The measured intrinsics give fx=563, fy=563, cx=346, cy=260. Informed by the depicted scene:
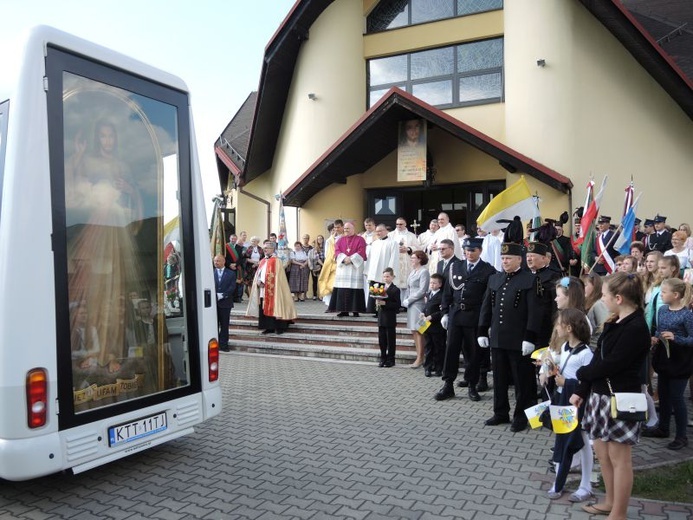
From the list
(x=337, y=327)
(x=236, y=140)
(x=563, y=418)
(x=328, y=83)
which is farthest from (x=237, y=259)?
(x=563, y=418)

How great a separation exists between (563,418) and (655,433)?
2.29 meters

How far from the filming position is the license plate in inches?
174

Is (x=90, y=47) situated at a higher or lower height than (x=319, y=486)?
higher

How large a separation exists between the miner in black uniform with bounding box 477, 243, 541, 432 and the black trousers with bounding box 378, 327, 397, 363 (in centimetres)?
329

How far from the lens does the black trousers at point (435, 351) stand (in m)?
8.96

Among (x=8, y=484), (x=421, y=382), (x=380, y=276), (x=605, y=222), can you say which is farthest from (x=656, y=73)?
(x=8, y=484)

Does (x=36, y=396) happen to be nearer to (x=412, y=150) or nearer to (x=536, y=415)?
(x=536, y=415)

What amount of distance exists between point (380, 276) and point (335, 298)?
1.33 m

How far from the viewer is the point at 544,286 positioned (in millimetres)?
6211

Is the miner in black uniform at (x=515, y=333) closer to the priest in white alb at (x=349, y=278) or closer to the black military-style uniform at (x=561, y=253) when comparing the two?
the black military-style uniform at (x=561, y=253)

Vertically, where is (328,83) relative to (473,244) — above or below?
above

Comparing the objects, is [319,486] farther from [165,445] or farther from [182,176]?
[182,176]

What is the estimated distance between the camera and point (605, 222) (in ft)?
36.8

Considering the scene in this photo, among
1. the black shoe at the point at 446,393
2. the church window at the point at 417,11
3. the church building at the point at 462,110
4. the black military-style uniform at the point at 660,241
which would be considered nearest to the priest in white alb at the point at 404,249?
the church building at the point at 462,110
